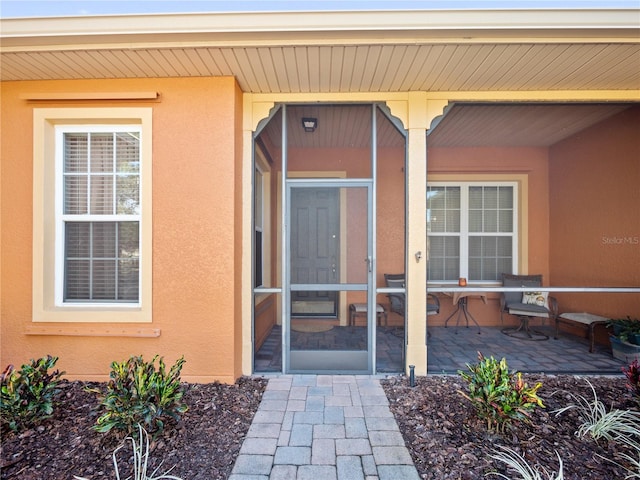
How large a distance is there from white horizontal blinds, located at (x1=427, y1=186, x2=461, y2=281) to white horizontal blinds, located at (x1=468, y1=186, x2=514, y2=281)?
0.23 m

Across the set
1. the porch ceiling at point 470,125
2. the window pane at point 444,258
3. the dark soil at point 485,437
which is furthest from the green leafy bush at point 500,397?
the window pane at point 444,258

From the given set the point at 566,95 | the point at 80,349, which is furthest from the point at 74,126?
the point at 566,95

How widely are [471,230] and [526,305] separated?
1.39 metres

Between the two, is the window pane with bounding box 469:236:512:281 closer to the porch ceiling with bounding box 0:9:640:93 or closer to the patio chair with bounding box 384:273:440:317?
the patio chair with bounding box 384:273:440:317

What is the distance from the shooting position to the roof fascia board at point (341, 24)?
7.30 ft

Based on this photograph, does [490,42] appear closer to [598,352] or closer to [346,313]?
[346,313]

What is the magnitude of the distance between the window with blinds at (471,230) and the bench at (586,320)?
1.09 metres

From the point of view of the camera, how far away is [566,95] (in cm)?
315

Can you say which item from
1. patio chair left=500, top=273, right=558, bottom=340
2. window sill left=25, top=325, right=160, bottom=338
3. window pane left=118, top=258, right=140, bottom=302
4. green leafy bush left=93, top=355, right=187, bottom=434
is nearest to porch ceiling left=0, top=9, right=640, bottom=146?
window pane left=118, top=258, right=140, bottom=302

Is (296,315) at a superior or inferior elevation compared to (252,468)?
superior

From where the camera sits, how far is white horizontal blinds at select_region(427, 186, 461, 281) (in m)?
5.16

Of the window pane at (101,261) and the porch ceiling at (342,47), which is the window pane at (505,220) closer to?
the porch ceiling at (342,47)

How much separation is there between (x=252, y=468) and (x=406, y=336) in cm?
189

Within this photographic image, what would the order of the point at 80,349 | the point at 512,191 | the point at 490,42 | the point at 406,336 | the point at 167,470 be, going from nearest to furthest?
Result: the point at 167,470
the point at 490,42
the point at 80,349
the point at 406,336
the point at 512,191
